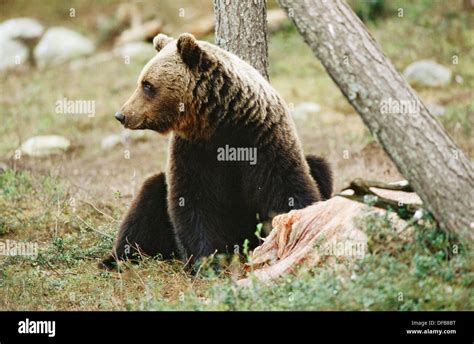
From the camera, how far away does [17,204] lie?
380 inches

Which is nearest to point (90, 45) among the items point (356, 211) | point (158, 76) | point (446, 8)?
point (446, 8)

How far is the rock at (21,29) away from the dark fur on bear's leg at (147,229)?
15.1m

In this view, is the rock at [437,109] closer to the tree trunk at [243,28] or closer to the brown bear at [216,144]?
the tree trunk at [243,28]

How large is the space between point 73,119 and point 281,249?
36.3 feet

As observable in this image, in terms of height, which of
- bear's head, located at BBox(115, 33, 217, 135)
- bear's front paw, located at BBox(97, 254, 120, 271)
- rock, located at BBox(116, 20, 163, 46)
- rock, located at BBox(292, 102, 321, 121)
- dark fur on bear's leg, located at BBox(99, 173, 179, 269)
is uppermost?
rock, located at BBox(116, 20, 163, 46)

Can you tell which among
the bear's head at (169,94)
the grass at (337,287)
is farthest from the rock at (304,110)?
the grass at (337,287)

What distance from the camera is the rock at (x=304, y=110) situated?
15688 mm

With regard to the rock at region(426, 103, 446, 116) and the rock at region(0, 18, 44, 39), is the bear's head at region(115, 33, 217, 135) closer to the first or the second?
the rock at region(426, 103, 446, 116)

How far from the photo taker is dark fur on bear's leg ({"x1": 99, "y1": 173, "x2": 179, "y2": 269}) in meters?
7.91

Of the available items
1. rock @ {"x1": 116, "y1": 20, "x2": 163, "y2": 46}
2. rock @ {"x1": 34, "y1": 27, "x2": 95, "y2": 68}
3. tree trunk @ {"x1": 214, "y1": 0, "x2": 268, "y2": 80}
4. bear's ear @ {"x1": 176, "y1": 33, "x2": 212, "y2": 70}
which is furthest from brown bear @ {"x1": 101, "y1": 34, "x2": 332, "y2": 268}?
rock @ {"x1": 34, "y1": 27, "x2": 95, "y2": 68}

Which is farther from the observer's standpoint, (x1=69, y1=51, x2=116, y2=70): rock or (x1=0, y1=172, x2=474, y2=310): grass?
(x1=69, y1=51, x2=116, y2=70): rock

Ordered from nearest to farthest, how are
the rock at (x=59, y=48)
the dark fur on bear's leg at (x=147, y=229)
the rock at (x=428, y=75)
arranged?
1. the dark fur on bear's leg at (x=147, y=229)
2. the rock at (x=428, y=75)
3. the rock at (x=59, y=48)

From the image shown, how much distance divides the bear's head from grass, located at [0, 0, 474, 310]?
131cm

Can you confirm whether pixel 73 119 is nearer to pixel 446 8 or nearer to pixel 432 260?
pixel 446 8
